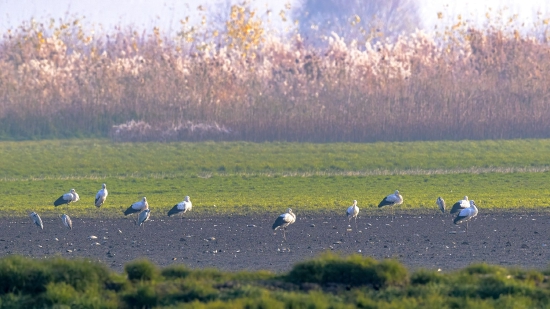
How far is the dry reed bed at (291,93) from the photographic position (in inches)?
1363

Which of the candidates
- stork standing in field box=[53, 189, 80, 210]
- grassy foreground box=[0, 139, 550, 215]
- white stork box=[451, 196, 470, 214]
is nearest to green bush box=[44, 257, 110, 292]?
white stork box=[451, 196, 470, 214]

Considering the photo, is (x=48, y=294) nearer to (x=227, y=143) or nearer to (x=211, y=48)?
(x=227, y=143)

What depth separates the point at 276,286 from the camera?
37.7 feet

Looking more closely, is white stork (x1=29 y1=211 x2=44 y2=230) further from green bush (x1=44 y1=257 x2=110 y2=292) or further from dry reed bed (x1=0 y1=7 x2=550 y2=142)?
dry reed bed (x1=0 y1=7 x2=550 y2=142)

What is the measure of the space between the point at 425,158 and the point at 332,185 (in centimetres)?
496

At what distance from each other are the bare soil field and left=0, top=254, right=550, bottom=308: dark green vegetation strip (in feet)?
11.9

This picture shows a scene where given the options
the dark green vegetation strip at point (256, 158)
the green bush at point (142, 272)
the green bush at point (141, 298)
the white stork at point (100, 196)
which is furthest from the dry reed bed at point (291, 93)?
the green bush at point (141, 298)

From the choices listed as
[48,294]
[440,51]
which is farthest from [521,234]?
[440,51]

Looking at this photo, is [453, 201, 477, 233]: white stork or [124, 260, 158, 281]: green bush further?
[453, 201, 477, 233]: white stork

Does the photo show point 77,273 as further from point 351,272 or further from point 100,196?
point 100,196

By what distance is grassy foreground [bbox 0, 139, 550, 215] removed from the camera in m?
24.2

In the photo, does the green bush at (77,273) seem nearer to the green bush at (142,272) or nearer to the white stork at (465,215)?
the green bush at (142,272)

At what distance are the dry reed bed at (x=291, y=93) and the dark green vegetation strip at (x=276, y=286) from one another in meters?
22.2

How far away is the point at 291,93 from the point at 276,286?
25.0 metres
